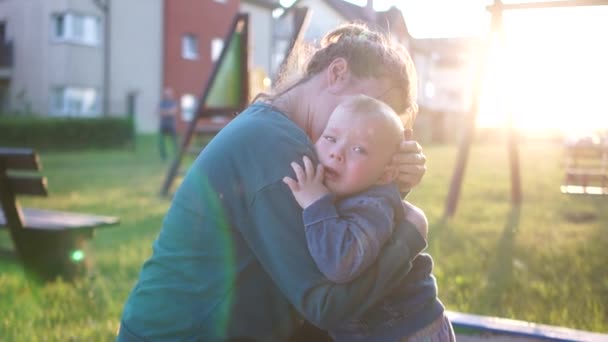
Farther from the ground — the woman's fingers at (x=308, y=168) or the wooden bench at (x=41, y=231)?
the woman's fingers at (x=308, y=168)

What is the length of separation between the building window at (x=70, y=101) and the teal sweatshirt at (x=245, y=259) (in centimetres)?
2930

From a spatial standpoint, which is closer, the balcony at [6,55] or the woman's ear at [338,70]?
the woman's ear at [338,70]

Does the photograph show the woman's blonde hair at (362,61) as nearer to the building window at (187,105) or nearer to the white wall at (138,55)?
the white wall at (138,55)

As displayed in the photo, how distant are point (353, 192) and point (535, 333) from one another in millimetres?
1265

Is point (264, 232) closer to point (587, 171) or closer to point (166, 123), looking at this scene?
point (587, 171)

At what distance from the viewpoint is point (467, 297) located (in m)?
4.19

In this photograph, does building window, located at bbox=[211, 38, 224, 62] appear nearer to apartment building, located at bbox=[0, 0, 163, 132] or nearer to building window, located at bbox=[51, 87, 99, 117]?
apartment building, located at bbox=[0, 0, 163, 132]

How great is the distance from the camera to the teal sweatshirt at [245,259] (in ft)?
5.57

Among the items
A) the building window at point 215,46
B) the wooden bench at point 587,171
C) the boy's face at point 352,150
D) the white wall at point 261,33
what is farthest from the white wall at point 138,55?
the boy's face at point 352,150

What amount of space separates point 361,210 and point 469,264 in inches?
143

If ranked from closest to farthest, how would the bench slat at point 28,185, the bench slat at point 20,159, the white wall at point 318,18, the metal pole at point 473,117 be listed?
the white wall at point 318,18 → the bench slat at point 20,159 → the bench slat at point 28,185 → the metal pole at point 473,117

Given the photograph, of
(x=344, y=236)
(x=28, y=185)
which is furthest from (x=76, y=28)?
(x=344, y=236)

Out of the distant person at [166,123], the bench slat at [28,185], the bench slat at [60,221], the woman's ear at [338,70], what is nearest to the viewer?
the woman's ear at [338,70]

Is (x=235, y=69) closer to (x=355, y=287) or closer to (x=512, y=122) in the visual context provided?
(x=512, y=122)
